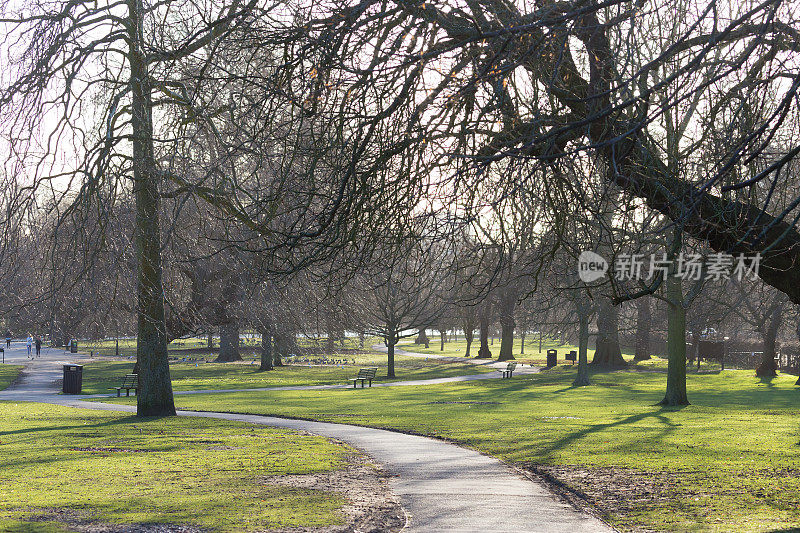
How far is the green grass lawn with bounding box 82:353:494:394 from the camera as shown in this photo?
125 ft

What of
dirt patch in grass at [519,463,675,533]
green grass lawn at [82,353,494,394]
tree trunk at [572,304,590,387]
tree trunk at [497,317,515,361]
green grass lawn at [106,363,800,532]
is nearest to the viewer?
dirt patch in grass at [519,463,675,533]

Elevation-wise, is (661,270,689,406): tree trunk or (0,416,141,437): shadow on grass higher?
(661,270,689,406): tree trunk

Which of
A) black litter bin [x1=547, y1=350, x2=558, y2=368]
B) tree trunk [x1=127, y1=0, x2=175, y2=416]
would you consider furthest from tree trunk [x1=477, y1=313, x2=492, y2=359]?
tree trunk [x1=127, y1=0, x2=175, y2=416]

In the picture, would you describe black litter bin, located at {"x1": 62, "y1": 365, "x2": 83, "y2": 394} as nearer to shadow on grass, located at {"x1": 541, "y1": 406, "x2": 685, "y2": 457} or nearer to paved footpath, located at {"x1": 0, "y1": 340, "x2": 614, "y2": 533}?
paved footpath, located at {"x1": 0, "y1": 340, "x2": 614, "y2": 533}

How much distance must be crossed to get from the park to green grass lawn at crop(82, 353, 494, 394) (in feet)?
19.1

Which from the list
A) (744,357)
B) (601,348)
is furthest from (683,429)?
(744,357)

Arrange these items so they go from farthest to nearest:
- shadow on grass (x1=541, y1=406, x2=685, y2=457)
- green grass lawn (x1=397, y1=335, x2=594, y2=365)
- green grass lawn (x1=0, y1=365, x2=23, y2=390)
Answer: green grass lawn (x1=397, y1=335, x2=594, y2=365), green grass lawn (x1=0, y1=365, x2=23, y2=390), shadow on grass (x1=541, y1=406, x2=685, y2=457)

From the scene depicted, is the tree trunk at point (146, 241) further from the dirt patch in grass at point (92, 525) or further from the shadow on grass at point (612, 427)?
the shadow on grass at point (612, 427)

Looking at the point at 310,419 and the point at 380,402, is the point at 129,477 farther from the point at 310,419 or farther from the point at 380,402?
the point at 380,402

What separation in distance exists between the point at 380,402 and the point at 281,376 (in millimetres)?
17862

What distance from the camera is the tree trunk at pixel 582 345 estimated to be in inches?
1348

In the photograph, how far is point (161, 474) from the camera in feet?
39.3

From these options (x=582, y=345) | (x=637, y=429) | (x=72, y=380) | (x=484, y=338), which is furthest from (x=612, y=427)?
(x=484, y=338)

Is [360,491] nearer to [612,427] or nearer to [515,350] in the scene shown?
[612,427]
